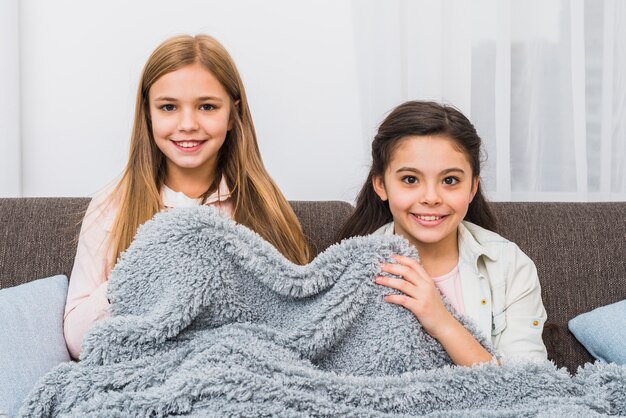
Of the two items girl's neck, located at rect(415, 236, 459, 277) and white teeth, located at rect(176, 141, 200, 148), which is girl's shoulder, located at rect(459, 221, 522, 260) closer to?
girl's neck, located at rect(415, 236, 459, 277)

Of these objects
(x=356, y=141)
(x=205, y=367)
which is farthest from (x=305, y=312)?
(x=356, y=141)

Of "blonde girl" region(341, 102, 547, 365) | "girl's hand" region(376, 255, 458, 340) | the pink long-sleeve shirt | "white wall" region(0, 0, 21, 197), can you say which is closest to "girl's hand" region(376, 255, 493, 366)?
"girl's hand" region(376, 255, 458, 340)

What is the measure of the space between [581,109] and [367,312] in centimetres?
114

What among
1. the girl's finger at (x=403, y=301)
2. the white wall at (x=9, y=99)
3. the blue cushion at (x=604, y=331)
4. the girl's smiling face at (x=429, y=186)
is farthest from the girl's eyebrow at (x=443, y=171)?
the white wall at (x=9, y=99)

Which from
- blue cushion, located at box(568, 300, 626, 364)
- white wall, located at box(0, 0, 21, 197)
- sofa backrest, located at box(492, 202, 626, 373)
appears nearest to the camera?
blue cushion, located at box(568, 300, 626, 364)

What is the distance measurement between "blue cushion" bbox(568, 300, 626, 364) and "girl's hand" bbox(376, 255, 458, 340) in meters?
0.47

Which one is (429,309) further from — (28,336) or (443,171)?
(28,336)

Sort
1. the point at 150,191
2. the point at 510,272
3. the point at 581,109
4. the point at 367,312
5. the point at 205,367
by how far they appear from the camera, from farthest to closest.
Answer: the point at 581,109, the point at 150,191, the point at 510,272, the point at 367,312, the point at 205,367

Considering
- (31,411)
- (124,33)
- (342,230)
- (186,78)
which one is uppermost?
(124,33)

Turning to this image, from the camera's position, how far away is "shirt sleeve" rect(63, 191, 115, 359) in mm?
1536

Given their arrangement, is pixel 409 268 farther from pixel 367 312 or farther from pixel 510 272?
pixel 510 272

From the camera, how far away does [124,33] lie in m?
2.21

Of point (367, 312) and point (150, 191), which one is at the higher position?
point (150, 191)

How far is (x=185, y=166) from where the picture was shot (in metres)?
1.75
